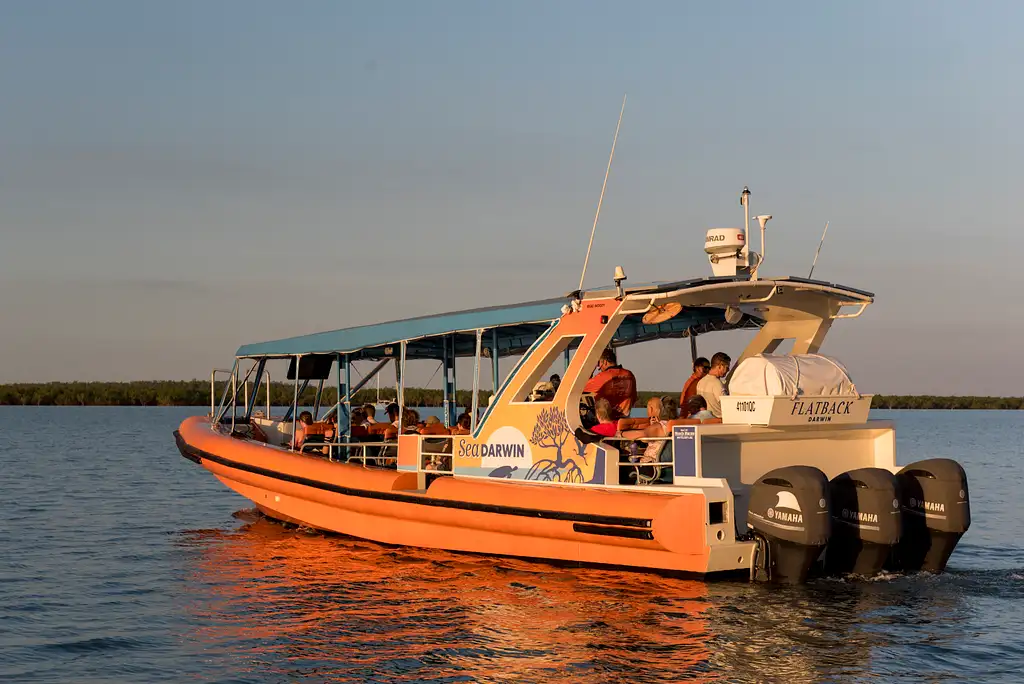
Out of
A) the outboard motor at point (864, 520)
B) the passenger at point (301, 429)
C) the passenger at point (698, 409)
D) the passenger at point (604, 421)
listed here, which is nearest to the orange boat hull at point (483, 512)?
the passenger at point (301, 429)

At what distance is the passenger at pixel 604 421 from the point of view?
1027 centimetres

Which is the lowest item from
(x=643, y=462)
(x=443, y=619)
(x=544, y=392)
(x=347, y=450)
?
(x=443, y=619)

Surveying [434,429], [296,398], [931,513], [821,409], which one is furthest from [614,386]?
[296,398]

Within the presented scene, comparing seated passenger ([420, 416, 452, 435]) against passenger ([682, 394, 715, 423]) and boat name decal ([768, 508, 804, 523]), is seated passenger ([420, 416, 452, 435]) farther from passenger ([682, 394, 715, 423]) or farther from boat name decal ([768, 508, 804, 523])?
boat name decal ([768, 508, 804, 523])

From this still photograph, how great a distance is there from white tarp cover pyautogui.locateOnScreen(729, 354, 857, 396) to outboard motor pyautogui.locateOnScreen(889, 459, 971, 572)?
0.98 meters

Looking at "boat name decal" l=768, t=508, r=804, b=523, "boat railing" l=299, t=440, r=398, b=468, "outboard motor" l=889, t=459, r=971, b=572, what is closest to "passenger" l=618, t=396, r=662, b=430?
"boat name decal" l=768, t=508, r=804, b=523

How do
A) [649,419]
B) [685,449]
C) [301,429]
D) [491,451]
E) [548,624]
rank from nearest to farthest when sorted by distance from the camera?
[548,624] < [685,449] < [649,419] < [491,451] < [301,429]

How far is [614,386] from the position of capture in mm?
10781

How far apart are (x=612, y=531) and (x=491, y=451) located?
76.3 inches

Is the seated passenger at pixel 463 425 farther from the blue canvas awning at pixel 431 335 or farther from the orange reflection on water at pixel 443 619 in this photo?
the orange reflection on water at pixel 443 619

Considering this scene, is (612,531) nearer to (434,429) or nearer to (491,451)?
(491,451)

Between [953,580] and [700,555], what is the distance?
8.29ft

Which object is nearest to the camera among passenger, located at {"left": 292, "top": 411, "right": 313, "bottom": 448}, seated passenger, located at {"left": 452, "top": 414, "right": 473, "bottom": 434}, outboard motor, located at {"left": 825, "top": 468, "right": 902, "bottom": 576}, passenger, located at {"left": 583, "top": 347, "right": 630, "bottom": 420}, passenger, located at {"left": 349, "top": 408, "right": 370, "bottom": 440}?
outboard motor, located at {"left": 825, "top": 468, "right": 902, "bottom": 576}

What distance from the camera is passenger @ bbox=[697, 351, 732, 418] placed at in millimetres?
10469
